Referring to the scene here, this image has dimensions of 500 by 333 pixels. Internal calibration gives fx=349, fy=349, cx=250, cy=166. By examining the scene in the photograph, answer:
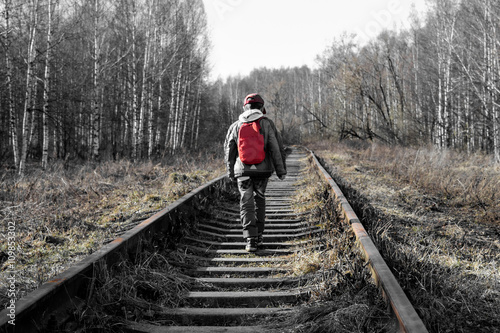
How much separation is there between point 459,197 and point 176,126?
57.1 ft

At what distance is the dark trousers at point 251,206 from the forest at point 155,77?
31.2 ft

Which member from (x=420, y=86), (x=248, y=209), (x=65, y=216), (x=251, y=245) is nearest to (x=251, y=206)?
(x=248, y=209)

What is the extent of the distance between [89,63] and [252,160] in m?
22.4

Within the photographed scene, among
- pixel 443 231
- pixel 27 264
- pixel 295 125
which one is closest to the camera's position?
pixel 27 264

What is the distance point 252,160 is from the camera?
4125mm

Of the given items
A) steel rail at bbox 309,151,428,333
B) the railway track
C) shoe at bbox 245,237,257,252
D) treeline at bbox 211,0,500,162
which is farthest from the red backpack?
treeline at bbox 211,0,500,162

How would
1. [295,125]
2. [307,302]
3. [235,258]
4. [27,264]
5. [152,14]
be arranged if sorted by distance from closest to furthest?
[307,302] < [27,264] < [235,258] < [152,14] < [295,125]

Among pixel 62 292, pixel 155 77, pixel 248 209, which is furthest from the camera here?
pixel 155 77

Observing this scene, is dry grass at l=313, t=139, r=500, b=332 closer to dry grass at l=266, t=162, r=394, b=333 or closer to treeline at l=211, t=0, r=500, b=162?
dry grass at l=266, t=162, r=394, b=333

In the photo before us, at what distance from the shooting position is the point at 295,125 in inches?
1898

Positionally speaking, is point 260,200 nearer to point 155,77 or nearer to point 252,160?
point 252,160

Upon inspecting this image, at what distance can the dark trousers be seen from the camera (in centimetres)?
423

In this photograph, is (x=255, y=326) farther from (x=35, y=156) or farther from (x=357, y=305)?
(x=35, y=156)

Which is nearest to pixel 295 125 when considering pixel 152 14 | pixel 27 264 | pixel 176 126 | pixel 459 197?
pixel 176 126
